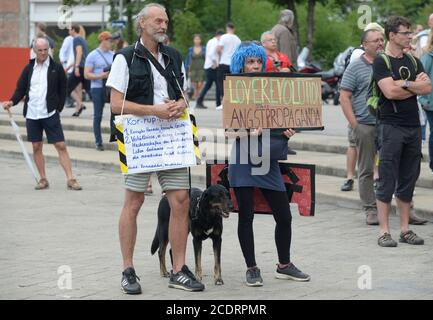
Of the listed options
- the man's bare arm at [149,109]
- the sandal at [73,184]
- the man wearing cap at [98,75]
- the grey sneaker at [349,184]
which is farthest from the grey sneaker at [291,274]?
the man wearing cap at [98,75]

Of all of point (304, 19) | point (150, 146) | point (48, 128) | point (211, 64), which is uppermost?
point (304, 19)

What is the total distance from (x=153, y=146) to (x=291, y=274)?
1491 mm

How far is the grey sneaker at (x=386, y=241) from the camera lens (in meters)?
9.64

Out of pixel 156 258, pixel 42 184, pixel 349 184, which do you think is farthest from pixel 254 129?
pixel 42 184

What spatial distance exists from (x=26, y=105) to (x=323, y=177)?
4.01 m

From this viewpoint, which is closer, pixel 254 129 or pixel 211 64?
pixel 254 129

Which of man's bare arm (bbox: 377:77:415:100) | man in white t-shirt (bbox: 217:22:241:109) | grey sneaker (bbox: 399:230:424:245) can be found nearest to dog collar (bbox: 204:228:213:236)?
man's bare arm (bbox: 377:77:415:100)

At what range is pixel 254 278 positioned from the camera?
314 inches

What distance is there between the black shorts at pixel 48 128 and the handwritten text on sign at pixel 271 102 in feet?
19.9

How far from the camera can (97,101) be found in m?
17.4

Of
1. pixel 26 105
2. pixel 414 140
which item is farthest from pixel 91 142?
pixel 414 140

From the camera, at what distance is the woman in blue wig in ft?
26.3
